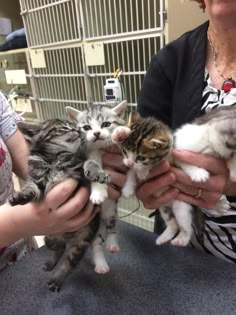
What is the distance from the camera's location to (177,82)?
0.76 m

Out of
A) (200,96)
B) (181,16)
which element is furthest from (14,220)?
(181,16)

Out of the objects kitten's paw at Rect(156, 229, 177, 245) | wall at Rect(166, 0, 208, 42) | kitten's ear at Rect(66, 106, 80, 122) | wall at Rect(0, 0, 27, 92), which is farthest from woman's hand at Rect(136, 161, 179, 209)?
wall at Rect(0, 0, 27, 92)

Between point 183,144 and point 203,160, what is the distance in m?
0.07

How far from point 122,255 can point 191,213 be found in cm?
20

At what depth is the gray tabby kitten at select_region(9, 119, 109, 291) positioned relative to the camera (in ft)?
1.87

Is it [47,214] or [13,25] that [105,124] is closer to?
[47,214]

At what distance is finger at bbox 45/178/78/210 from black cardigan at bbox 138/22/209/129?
38 cm

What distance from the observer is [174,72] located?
77cm

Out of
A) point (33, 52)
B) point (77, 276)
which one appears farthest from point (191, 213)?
point (33, 52)

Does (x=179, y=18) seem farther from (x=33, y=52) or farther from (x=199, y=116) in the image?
(x=33, y=52)

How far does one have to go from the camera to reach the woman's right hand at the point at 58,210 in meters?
0.53

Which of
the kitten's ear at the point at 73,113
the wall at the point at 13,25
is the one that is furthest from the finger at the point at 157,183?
the wall at the point at 13,25

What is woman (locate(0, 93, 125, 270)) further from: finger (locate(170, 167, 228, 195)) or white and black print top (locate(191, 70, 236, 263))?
white and black print top (locate(191, 70, 236, 263))

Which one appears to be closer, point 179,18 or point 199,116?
point 199,116
